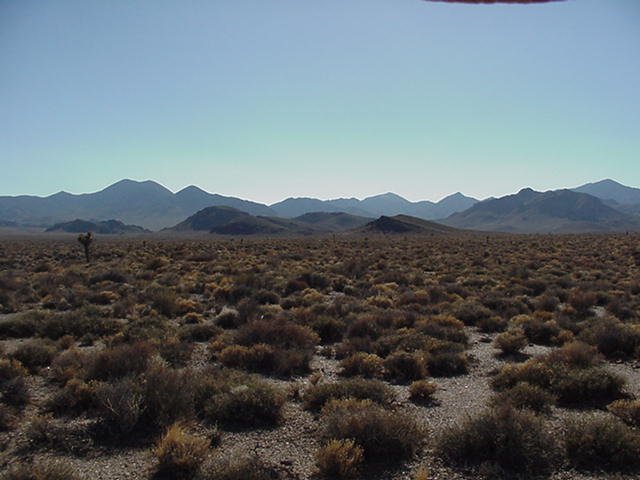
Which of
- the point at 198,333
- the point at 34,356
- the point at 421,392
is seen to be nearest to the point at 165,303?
the point at 198,333

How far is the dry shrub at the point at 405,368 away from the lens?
10.7 meters

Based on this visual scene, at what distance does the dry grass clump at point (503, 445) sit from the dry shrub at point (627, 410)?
1.65 m

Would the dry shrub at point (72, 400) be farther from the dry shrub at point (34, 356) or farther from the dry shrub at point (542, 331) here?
the dry shrub at point (542, 331)

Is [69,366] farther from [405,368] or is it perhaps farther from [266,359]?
[405,368]

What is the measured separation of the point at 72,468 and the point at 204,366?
481 cm

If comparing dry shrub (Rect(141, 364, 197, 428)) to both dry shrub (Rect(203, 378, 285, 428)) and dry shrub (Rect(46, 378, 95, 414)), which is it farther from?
dry shrub (Rect(46, 378, 95, 414))

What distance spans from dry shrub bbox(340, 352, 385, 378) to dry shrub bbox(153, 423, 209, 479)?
4396 millimetres

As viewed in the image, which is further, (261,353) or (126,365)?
(261,353)

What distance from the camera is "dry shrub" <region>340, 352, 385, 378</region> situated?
35.6 ft

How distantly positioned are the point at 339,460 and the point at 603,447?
11.6 feet

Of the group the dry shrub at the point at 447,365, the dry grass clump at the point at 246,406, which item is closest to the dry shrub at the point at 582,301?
the dry shrub at the point at 447,365

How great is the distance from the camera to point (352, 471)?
6508 millimetres

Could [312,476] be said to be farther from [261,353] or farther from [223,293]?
[223,293]

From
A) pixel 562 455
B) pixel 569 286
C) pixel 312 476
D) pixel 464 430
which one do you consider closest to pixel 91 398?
pixel 312 476
